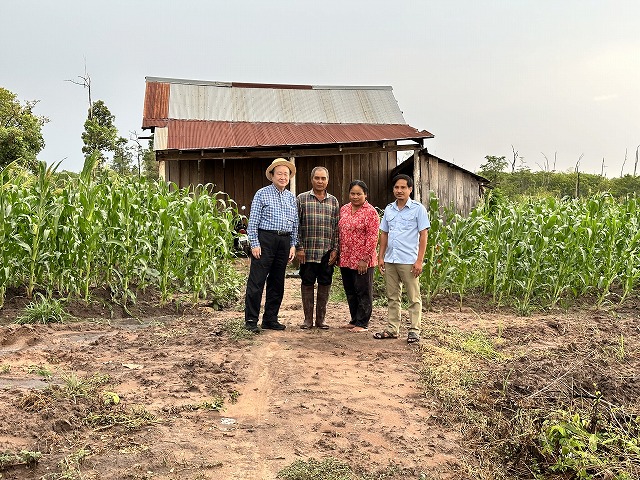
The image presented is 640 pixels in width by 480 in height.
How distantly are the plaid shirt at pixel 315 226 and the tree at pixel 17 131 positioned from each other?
20.4m

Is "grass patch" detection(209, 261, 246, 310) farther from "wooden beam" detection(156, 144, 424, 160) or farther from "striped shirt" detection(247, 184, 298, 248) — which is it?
"wooden beam" detection(156, 144, 424, 160)

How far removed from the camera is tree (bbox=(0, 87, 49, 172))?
23531mm

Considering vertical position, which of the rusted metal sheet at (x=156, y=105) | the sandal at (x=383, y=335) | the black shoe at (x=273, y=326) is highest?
the rusted metal sheet at (x=156, y=105)

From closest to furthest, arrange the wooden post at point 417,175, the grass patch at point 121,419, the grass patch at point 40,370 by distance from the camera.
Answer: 1. the grass patch at point 121,419
2. the grass patch at point 40,370
3. the wooden post at point 417,175

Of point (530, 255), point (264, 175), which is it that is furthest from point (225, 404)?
point (264, 175)

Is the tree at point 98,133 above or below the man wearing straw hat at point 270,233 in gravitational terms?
above

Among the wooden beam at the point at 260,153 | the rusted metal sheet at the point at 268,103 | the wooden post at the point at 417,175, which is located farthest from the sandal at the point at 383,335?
the rusted metal sheet at the point at 268,103

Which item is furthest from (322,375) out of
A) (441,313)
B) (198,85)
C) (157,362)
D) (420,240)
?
(198,85)

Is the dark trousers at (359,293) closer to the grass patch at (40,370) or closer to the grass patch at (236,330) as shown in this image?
the grass patch at (236,330)

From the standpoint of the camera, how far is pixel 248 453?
10.4 feet

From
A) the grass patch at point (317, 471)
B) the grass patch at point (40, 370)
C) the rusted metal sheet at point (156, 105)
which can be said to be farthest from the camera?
the rusted metal sheet at point (156, 105)

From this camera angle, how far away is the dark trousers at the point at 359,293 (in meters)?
6.11

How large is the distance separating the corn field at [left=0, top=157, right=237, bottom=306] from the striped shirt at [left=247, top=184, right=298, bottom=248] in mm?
1628

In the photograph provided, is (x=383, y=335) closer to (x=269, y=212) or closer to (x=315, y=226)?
(x=315, y=226)
